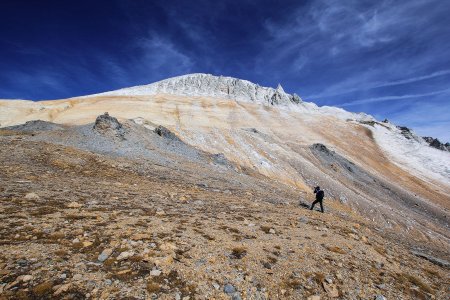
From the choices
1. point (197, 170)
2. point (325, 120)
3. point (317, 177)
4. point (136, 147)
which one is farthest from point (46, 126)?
point (325, 120)

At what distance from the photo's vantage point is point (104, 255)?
698 cm

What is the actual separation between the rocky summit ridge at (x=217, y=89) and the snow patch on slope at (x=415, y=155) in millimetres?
37273

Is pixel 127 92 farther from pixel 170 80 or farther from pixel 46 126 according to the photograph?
pixel 46 126

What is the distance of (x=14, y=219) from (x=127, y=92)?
96129mm

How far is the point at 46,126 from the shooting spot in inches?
1325

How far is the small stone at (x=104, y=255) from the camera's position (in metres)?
6.84

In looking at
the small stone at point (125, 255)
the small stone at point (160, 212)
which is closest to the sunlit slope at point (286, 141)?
the small stone at point (160, 212)

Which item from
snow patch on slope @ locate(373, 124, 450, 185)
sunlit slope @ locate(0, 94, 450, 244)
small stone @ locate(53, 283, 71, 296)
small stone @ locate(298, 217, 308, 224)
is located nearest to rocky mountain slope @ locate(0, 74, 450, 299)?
small stone @ locate(53, 283, 71, 296)

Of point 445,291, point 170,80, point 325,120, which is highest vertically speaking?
point 170,80

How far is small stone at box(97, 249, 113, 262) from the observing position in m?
6.84

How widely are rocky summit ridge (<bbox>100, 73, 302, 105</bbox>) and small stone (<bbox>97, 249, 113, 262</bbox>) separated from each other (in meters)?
97.4

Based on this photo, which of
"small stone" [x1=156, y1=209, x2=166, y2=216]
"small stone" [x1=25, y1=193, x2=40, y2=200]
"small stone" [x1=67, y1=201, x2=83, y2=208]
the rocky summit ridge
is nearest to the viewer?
"small stone" [x1=67, y1=201, x2=83, y2=208]

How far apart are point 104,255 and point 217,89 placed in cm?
10974

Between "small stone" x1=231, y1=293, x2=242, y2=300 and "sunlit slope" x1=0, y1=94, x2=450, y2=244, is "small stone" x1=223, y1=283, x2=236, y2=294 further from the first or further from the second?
"sunlit slope" x1=0, y1=94, x2=450, y2=244
